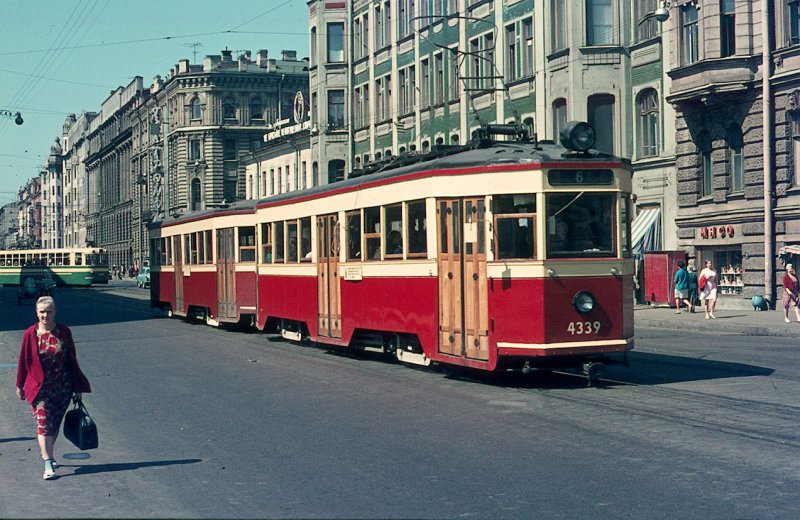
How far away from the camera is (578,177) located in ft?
48.2

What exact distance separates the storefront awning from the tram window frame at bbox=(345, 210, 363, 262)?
20621mm

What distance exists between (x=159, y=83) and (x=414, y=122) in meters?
60.2

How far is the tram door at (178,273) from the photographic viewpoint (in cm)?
3247

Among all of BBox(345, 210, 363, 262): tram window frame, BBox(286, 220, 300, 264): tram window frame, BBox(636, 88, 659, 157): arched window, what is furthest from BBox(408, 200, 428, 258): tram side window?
BBox(636, 88, 659, 157): arched window

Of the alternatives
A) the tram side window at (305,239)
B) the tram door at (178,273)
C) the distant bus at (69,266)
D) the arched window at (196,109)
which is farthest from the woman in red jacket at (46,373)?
the arched window at (196,109)

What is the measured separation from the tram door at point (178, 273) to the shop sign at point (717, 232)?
15278 mm

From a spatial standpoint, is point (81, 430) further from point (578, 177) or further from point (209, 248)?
point (209, 248)

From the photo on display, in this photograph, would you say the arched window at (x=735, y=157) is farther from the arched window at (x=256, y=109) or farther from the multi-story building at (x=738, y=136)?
the arched window at (x=256, y=109)

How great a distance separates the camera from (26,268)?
84.9 meters

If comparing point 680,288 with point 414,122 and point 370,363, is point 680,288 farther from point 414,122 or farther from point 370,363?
point 414,122

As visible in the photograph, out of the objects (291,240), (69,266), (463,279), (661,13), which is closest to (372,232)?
(463,279)

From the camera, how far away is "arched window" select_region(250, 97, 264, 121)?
98.2m

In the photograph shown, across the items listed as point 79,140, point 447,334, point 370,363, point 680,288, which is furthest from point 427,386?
point 79,140

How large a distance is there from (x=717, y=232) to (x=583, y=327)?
842 inches
